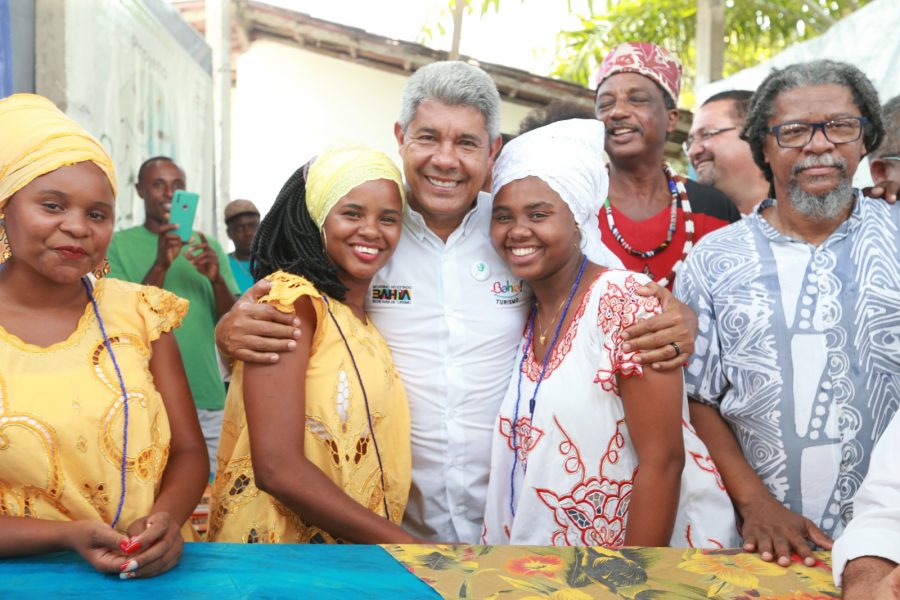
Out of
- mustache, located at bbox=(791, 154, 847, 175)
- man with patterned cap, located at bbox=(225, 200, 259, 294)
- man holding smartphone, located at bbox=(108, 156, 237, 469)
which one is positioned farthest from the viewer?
man with patterned cap, located at bbox=(225, 200, 259, 294)

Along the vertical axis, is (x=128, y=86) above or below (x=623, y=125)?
above

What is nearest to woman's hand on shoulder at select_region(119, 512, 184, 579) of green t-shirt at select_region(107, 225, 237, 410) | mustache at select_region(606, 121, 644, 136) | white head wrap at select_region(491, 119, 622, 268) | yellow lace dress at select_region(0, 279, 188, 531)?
yellow lace dress at select_region(0, 279, 188, 531)

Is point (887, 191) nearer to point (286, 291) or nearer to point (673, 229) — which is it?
point (673, 229)

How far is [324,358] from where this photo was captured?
2.47 meters

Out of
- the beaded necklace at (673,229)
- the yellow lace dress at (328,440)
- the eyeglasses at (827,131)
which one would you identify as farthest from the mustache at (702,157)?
the yellow lace dress at (328,440)

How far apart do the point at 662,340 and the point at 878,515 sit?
0.72m

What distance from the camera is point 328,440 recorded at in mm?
2441

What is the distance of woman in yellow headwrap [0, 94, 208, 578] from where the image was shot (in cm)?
202

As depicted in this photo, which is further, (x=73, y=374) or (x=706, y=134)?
(x=706, y=134)

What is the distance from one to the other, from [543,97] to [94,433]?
872cm

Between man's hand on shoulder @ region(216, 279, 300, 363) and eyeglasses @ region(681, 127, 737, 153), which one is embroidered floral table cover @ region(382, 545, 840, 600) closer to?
man's hand on shoulder @ region(216, 279, 300, 363)

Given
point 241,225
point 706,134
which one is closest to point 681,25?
Result: point 706,134

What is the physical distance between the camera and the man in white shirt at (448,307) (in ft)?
8.91

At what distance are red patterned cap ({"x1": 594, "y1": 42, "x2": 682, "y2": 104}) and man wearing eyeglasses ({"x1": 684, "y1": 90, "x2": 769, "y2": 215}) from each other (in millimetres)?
1052
